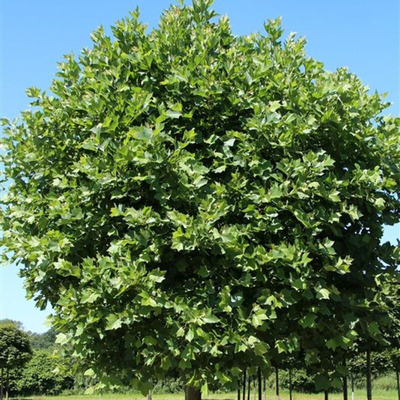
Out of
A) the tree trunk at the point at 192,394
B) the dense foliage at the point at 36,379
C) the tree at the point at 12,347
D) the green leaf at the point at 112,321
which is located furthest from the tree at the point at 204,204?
the dense foliage at the point at 36,379

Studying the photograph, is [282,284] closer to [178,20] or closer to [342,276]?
[342,276]

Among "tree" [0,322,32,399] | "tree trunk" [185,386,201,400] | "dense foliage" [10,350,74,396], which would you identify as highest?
"tree" [0,322,32,399]

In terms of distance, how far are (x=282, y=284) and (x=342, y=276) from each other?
140 cm

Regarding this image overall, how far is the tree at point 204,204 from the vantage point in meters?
6.94

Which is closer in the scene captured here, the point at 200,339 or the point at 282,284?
the point at 200,339

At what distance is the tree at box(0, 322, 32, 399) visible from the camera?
3631cm

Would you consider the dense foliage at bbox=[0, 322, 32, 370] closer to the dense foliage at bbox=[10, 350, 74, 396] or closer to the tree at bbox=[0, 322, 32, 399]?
the tree at bbox=[0, 322, 32, 399]

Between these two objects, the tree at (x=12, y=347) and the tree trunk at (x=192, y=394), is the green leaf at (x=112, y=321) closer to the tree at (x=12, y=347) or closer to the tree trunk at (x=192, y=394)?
the tree trunk at (x=192, y=394)

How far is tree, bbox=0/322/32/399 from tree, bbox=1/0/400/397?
31471mm

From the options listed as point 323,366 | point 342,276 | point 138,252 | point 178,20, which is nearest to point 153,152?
point 138,252

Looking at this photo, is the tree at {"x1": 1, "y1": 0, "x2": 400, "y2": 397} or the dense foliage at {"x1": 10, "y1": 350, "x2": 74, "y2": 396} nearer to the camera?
the tree at {"x1": 1, "y1": 0, "x2": 400, "y2": 397}

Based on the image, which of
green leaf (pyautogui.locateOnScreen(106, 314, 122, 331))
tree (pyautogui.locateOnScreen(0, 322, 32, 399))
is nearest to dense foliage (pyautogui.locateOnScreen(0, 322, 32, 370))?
tree (pyautogui.locateOnScreen(0, 322, 32, 399))

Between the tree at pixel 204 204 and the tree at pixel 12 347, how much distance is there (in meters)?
31.5

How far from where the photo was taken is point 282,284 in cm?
732
